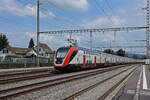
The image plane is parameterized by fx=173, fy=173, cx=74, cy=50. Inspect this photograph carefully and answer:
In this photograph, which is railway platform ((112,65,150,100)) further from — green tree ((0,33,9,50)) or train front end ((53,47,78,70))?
green tree ((0,33,9,50))

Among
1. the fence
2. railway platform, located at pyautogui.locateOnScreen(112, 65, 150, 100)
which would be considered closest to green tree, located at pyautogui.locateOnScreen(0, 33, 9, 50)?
the fence

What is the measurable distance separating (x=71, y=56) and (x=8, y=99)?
11883mm

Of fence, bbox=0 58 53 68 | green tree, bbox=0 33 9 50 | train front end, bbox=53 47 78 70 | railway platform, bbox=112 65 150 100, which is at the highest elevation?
green tree, bbox=0 33 9 50

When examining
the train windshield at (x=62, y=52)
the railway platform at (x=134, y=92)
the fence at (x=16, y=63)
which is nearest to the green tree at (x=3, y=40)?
the fence at (x=16, y=63)

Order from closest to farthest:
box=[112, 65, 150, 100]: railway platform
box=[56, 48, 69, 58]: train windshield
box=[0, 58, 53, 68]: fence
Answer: box=[112, 65, 150, 100]: railway platform → box=[56, 48, 69, 58]: train windshield → box=[0, 58, 53, 68]: fence

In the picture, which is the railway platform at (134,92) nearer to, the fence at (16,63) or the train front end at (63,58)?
the train front end at (63,58)

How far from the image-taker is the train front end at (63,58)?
17.7m

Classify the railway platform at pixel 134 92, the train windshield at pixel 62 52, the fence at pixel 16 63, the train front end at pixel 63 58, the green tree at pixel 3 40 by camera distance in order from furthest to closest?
the green tree at pixel 3 40, the fence at pixel 16 63, the train windshield at pixel 62 52, the train front end at pixel 63 58, the railway platform at pixel 134 92

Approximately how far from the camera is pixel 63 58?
17781 mm

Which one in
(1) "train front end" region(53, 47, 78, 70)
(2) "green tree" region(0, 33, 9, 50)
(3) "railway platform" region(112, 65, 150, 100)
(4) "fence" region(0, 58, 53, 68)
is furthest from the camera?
(2) "green tree" region(0, 33, 9, 50)

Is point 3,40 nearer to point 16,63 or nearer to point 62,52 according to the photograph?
point 16,63

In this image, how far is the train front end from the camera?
697 inches

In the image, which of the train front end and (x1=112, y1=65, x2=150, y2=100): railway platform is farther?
the train front end

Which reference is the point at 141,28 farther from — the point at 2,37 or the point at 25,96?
the point at 2,37
